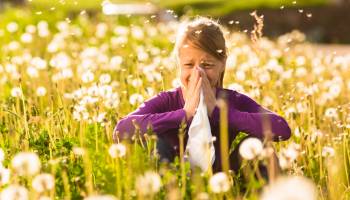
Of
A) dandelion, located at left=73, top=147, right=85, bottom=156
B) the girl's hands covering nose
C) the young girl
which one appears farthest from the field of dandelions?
the girl's hands covering nose

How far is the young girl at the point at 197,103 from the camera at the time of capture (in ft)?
11.2

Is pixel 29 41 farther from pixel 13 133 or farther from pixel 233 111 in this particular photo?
pixel 233 111

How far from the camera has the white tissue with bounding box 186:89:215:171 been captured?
329cm

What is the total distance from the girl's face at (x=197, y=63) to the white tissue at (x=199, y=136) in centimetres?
16

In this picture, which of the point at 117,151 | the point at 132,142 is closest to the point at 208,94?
the point at 132,142

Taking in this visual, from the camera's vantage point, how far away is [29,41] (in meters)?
7.73

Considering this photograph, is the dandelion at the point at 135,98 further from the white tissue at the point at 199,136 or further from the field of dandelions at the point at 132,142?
the white tissue at the point at 199,136

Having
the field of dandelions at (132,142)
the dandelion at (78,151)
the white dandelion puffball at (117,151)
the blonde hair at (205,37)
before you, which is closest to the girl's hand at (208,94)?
the blonde hair at (205,37)

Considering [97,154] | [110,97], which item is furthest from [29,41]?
[97,154]

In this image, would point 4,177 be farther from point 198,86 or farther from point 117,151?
point 198,86

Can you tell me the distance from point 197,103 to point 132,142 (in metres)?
0.38

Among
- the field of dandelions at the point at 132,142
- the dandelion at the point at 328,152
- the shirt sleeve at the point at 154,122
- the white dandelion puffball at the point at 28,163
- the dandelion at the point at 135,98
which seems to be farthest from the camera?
the dandelion at the point at 135,98

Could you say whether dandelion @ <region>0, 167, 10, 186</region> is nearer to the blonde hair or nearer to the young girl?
the young girl

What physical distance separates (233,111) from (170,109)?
0.32 metres
